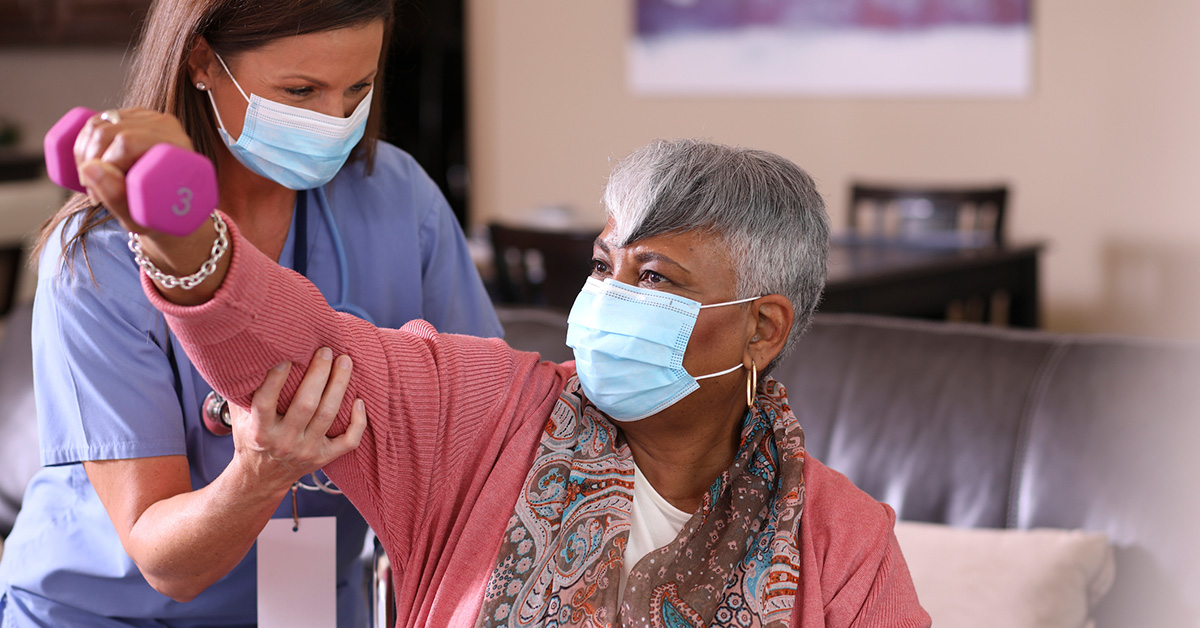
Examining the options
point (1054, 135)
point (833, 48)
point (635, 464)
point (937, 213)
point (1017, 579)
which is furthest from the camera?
point (833, 48)

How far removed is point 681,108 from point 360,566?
12.5ft

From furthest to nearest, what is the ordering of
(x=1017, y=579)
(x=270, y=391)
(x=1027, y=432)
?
(x=1027, y=432) < (x=1017, y=579) < (x=270, y=391)

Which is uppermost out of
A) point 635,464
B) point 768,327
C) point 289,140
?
point 289,140

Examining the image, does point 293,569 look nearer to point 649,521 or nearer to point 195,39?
point 649,521

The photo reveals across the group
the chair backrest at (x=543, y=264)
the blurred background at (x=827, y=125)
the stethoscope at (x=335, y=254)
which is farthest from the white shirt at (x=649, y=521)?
the blurred background at (x=827, y=125)

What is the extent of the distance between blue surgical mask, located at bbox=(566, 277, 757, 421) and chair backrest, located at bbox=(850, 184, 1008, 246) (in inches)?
109

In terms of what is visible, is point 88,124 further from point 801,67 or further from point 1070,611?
point 801,67

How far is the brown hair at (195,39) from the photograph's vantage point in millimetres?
1157

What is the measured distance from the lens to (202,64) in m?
1.21

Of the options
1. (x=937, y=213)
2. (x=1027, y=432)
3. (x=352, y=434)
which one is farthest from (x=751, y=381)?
(x=937, y=213)

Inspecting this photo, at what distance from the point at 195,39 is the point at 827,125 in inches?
153

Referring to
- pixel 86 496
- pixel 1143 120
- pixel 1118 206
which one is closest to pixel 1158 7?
pixel 1143 120

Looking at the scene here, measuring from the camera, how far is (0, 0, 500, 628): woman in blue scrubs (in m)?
1.15

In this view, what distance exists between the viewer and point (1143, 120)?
4.00m
